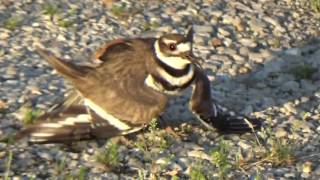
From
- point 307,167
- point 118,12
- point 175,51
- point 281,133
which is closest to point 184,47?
point 175,51

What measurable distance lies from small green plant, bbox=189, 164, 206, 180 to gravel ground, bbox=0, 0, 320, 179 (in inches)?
0.4

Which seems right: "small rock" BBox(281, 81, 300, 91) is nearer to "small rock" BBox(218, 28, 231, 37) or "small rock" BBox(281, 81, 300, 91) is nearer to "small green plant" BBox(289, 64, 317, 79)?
"small green plant" BBox(289, 64, 317, 79)

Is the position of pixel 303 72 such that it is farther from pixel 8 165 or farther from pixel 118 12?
pixel 8 165

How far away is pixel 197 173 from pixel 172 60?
108cm

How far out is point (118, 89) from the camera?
631cm

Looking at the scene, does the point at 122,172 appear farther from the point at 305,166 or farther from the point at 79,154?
the point at 305,166

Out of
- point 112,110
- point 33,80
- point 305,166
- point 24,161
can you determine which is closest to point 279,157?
point 305,166

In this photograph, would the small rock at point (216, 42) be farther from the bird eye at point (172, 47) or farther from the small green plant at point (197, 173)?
the small green plant at point (197, 173)

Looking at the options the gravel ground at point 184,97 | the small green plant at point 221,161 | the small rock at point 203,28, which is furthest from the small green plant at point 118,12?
→ the small green plant at point 221,161

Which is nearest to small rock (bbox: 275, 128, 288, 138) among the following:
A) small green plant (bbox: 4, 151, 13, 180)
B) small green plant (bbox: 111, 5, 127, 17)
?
small green plant (bbox: 4, 151, 13, 180)

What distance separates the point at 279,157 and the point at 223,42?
8.51 feet

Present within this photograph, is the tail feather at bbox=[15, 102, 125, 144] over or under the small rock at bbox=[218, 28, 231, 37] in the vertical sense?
over

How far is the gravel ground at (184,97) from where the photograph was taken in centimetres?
620

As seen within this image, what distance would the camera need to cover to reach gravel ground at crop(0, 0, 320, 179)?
6.20 meters
